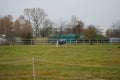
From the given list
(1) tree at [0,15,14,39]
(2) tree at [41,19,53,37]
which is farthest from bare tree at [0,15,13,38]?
(2) tree at [41,19,53,37]

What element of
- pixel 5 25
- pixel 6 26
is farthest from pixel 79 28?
pixel 5 25

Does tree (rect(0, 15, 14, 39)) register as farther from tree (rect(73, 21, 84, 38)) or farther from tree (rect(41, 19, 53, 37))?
tree (rect(73, 21, 84, 38))

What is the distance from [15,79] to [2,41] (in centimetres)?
4100

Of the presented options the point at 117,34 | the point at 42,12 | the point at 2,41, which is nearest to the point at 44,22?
the point at 42,12

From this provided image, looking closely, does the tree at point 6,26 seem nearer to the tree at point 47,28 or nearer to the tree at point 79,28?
the tree at point 47,28

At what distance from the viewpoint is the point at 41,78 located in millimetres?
11797

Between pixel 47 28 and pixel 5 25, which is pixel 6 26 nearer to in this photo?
pixel 5 25

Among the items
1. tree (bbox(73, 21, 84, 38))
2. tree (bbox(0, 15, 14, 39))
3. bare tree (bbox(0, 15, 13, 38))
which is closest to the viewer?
tree (bbox(0, 15, 14, 39))

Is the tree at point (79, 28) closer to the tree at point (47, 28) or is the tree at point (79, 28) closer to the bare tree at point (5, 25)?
the tree at point (47, 28)

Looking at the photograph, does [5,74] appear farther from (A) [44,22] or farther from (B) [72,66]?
(A) [44,22]

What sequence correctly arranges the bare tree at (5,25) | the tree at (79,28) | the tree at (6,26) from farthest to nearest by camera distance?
the tree at (79,28) < the bare tree at (5,25) < the tree at (6,26)

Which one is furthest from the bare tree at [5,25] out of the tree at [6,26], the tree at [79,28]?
the tree at [79,28]

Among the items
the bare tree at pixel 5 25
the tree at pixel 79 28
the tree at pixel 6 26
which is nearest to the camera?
the tree at pixel 6 26

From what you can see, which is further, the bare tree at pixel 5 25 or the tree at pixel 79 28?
the tree at pixel 79 28
